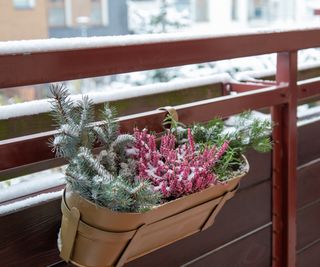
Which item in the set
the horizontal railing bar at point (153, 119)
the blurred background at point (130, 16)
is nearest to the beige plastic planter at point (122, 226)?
the horizontal railing bar at point (153, 119)

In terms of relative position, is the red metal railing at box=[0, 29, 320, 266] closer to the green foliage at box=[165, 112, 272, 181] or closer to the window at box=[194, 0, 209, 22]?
the green foliage at box=[165, 112, 272, 181]

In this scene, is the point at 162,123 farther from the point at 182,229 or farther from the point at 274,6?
the point at 274,6

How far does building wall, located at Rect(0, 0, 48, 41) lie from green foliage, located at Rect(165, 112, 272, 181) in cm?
516

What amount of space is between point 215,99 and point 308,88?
0.45 metres

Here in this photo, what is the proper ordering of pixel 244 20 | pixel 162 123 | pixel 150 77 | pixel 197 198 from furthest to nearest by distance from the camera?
1. pixel 244 20
2. pixel 150 77
3. pixel 162 123
4. pixel 197 198

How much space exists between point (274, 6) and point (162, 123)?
1119cm

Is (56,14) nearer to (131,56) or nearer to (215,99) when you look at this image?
(215,99)

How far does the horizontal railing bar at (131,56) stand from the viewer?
0.89m

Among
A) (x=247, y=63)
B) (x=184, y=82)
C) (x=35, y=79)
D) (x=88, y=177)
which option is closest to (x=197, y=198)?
(x=88, y=177)

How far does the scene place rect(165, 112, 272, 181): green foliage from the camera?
1.04 m

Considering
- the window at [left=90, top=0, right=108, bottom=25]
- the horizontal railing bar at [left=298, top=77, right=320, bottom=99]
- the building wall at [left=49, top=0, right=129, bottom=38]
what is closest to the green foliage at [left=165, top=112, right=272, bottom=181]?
the horizontal railing bar at [left=298, top=77, right=320, bottom=99]

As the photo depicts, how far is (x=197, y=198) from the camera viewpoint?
97 centimetres

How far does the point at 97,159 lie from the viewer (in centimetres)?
→ 89

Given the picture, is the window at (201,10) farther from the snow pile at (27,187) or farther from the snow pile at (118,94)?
the snow pile at (27,187)
